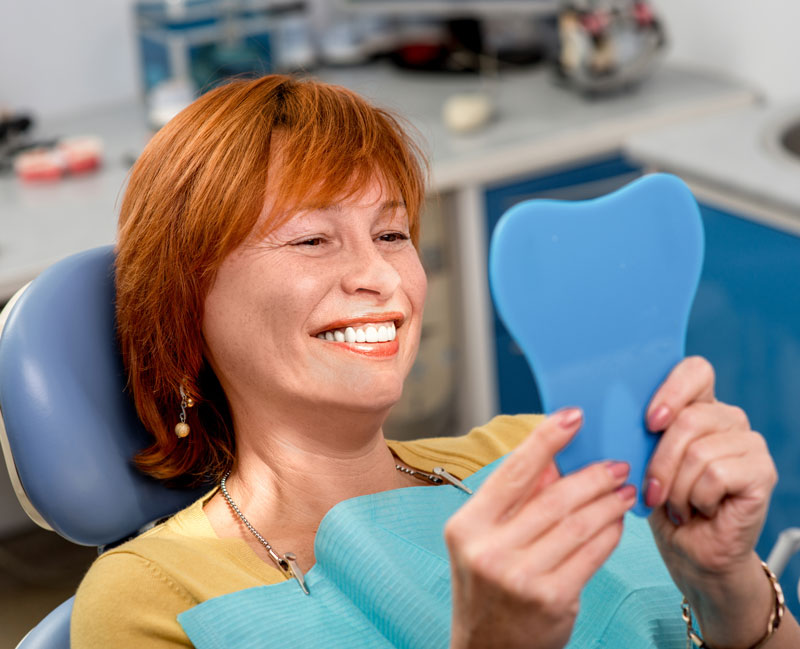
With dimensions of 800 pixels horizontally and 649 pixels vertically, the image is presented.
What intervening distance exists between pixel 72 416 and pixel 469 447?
0.48 meters

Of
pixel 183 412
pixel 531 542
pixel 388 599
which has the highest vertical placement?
pixel 531 542

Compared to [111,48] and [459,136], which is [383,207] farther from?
[111,48]

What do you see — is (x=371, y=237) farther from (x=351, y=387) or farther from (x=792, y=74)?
(x=792, y=74)

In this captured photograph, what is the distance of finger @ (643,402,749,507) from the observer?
0.88 m

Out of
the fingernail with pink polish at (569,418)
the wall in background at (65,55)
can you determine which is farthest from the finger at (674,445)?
the wall in background at (65,55)

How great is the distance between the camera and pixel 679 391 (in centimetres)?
89

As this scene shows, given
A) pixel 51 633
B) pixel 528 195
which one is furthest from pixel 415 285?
pixel 528 195

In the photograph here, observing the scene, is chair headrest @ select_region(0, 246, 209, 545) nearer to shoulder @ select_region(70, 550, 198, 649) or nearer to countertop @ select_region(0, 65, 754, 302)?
shoulder @ select_region(70, 550, 198, 649)

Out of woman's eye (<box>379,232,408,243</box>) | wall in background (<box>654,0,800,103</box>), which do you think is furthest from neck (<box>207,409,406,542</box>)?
wall in background (<box>654,0,800,103</box>)

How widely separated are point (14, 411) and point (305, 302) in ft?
1.13

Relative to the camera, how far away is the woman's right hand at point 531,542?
77 cm

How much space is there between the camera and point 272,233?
108cm

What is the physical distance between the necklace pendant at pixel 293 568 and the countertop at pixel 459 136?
3.20 ft

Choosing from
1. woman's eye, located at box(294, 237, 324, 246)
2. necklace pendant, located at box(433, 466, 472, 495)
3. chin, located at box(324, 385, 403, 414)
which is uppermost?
woman's eye, located at box(294, 237, 324, 246)
